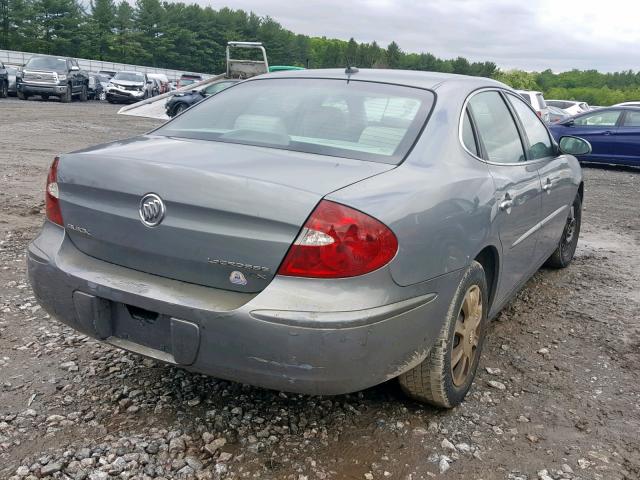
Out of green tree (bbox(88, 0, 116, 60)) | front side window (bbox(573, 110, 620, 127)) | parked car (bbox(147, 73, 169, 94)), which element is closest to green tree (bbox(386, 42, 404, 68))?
green tree (bbox(88, 0, 116, 60))

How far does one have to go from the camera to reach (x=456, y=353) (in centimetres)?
291

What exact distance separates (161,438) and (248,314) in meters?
0.80

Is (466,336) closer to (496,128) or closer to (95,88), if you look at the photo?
(496,128)

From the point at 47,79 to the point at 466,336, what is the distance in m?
25.4

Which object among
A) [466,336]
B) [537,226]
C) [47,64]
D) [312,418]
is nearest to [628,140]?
[537,226]

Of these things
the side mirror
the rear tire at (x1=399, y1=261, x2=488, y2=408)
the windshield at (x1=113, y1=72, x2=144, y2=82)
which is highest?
the side mirror

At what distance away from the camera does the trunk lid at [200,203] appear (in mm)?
2215

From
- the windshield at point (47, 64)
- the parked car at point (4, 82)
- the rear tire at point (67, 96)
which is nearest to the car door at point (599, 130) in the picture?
the rear tire at point (67, 96)

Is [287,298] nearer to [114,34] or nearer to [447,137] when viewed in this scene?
[447,137]

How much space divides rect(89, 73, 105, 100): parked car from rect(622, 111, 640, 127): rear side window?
26307 mm

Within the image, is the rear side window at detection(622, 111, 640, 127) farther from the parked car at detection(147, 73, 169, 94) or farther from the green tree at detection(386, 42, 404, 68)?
the green tree at detection(386, 42, 404, 68)

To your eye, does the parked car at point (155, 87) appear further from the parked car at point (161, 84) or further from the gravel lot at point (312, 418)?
the gravel lot at point (312, 418)

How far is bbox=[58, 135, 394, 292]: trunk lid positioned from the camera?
2.21 meters

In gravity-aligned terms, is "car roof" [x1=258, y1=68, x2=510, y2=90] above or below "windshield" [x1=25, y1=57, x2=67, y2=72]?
above
